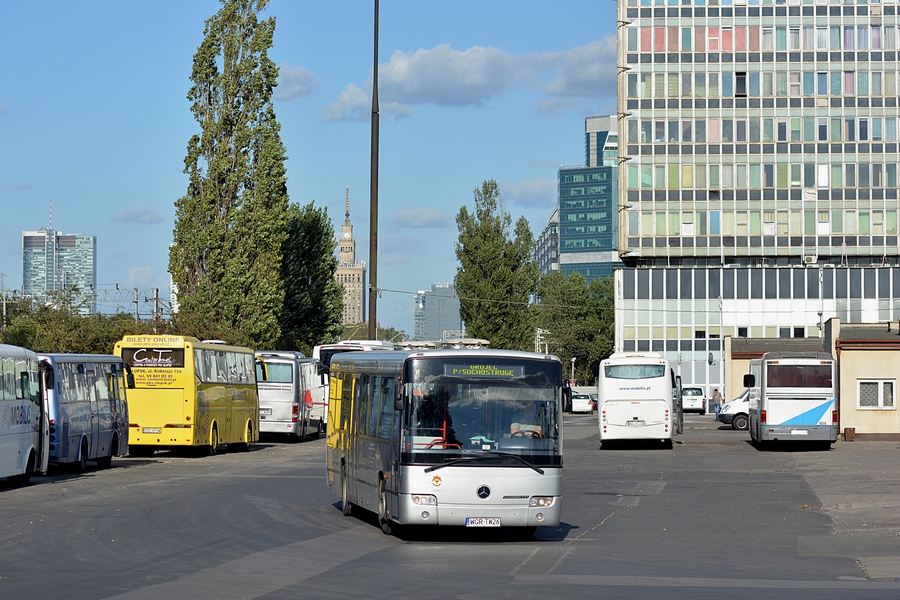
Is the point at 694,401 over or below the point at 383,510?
below

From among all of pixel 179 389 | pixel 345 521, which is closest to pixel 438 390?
pixel 345 521

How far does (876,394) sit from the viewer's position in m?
46.3

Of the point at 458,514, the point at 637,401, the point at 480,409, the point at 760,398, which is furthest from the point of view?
the point at 637,401

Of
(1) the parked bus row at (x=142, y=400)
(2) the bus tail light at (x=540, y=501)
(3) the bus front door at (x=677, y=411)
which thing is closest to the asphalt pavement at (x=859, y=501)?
(2) the bus tail light at (x=540, y=501)

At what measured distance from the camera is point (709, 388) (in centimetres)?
9388

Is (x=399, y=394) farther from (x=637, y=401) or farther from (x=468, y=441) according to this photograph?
(x=637, y=401)

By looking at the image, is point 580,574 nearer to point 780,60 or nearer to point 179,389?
point 179,389

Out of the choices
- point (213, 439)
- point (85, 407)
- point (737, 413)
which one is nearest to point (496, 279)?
point (737, 413)

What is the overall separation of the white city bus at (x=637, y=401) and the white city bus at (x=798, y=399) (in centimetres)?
321

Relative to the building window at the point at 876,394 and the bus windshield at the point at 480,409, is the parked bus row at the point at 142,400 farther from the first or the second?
the building window at the point at 876,394

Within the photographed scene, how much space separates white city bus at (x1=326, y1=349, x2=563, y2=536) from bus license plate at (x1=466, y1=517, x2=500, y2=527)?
0.04ft

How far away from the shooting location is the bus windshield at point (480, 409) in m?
17.0

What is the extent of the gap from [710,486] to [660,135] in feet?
212

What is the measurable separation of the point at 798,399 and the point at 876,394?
6189mm
